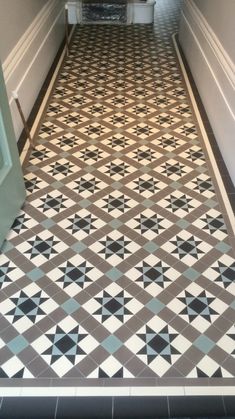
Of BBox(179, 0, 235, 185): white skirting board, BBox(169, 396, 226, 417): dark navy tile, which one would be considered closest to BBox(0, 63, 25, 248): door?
BBox(169, 396, 226, 417): dark navy tile

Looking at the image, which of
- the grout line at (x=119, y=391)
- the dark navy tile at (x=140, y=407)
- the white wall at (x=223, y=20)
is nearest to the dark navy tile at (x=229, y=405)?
the grout line at (x=119, y=391)

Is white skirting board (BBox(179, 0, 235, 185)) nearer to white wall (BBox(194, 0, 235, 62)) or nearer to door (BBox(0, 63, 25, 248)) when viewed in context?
white wall (BBox(194, 0, 235, 62))

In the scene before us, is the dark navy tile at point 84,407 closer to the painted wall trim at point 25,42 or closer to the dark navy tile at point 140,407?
the dark navy tile at point 140,407

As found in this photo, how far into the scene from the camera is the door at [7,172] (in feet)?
9.67

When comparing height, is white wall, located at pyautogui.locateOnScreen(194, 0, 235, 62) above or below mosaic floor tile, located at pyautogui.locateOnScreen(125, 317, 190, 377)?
above

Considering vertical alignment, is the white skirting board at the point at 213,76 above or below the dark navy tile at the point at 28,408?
above

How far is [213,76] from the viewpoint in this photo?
15.0 feet

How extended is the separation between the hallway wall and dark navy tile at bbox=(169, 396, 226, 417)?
3.30 meters

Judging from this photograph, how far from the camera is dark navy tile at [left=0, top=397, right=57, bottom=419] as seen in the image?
7.29ft

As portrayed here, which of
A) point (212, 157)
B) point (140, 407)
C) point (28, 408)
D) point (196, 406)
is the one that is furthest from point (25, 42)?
point (196, 406)

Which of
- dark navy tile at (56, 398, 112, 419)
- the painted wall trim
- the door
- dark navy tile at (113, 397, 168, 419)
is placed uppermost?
the painted wall trim

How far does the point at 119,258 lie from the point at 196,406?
124 centimetres

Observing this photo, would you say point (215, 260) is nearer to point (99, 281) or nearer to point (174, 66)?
point (99, 281)

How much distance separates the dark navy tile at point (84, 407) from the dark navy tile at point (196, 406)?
1.30 ft
